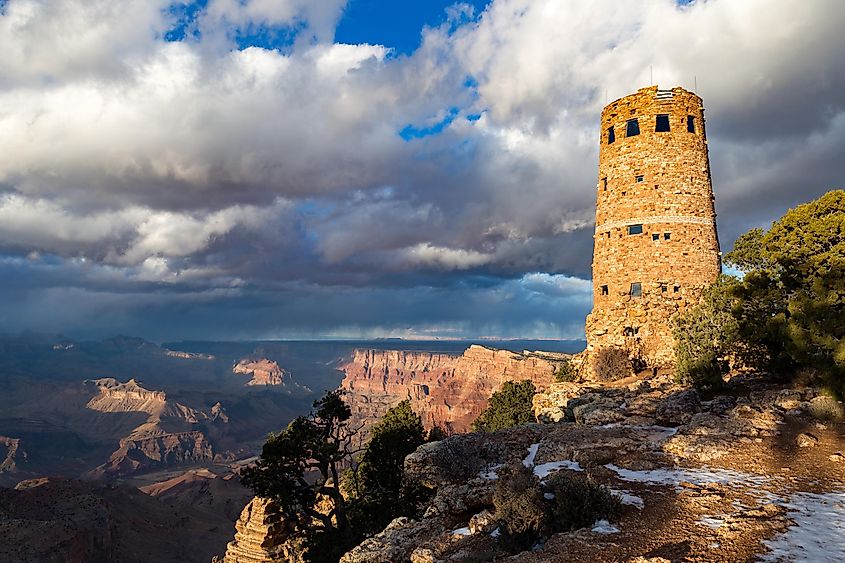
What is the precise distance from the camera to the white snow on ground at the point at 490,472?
16.6m

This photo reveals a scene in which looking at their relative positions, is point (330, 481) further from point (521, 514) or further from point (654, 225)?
point (654, 225)

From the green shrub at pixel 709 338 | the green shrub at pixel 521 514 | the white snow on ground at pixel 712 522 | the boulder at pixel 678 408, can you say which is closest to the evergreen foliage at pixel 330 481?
the boulder at pixel 678 408

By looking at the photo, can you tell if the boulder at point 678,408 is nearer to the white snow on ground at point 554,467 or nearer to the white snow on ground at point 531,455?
the white snow on ground at point 531,455

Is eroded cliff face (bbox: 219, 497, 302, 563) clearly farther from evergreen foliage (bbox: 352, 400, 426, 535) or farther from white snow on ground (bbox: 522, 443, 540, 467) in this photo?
white snow on ground (bbox: 522, 443, 540, 467)

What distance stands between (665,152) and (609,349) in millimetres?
15834

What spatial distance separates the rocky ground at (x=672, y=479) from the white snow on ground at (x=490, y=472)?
Result: 6.2 inches

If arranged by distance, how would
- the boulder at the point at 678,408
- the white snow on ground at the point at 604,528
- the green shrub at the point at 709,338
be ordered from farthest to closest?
the green shrub at the point at 709,338 < the boulder at the point at 678,408 < the white snow on ground at the point at 604,528

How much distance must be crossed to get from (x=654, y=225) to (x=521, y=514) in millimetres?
31721

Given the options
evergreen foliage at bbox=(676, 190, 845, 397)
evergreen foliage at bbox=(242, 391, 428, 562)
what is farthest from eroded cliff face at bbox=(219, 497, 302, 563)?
evergreen foliage at bbox=(676, 190, 845, 397)

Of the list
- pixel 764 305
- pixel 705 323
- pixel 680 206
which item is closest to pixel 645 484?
pixel 764 305

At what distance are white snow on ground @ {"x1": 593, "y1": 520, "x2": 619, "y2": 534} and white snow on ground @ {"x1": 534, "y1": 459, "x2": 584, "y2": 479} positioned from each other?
4097 millimetres

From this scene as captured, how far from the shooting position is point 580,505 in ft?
40.1

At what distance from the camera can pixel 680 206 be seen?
124 ft

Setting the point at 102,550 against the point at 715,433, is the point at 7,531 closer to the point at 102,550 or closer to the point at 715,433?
the point at 102,550
